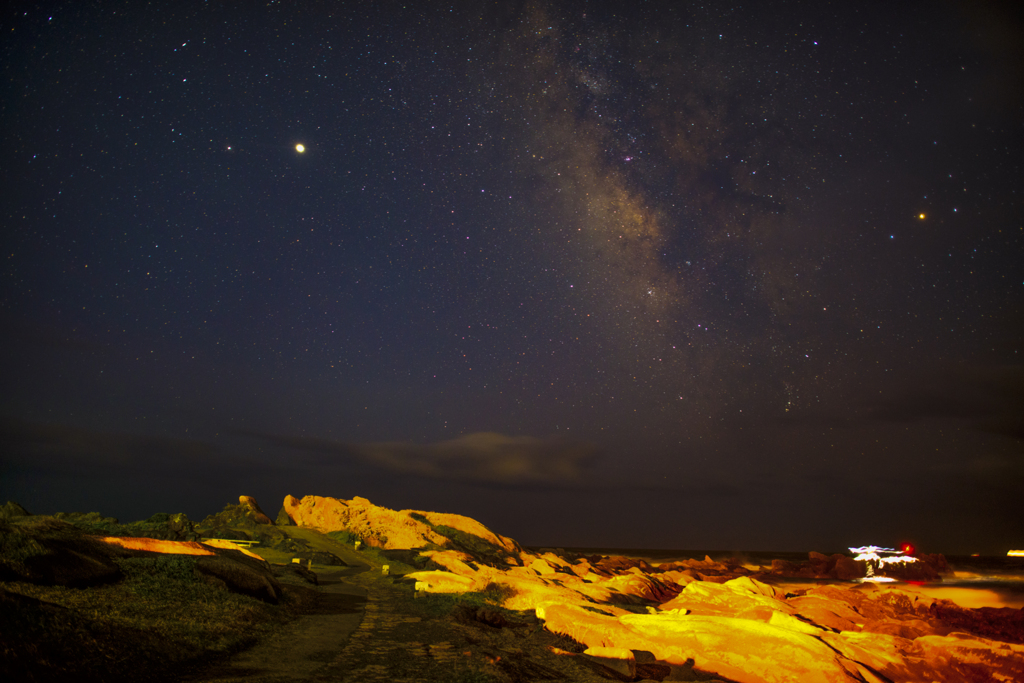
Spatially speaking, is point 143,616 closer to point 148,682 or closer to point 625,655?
point 148,682

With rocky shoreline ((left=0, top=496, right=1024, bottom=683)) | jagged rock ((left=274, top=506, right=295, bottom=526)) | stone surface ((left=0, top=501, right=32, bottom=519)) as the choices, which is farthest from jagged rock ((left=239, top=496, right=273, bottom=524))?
stone surface ((left=0, top=501, right=32, bottom=519))

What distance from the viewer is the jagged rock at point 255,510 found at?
44156 mm

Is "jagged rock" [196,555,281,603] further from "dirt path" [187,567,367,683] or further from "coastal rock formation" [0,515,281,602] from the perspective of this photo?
"dirt path" [187,567,367,683]

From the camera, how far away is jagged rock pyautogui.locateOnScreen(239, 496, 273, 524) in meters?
44.2

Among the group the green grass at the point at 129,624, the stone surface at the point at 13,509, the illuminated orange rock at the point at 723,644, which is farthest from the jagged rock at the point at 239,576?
the stone surface at the point at 13,509

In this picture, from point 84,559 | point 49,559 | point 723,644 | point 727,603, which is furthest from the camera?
point 727,603

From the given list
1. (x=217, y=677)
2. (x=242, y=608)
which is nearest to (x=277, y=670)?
(x=217, y=677)

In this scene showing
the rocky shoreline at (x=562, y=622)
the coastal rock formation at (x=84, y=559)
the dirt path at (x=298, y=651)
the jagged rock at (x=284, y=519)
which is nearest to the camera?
the dirt path at (x=298, y=651)

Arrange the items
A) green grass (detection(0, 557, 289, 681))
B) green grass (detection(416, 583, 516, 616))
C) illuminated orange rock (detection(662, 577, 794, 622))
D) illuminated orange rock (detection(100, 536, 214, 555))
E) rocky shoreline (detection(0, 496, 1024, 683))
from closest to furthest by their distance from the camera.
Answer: green grass (detection(0, 557, 289, 681)) < rocky shoreline (detection(0, 496, 1024, 683)) < illuminated orange rock (detection(100, 536, 214, 555)) < green grass (detection(416, 583, 516, 616)) < illuminated orange rock (detection(662, 577, 794, 622))

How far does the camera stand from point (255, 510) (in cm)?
4541

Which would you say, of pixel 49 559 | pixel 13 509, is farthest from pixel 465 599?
pixel 13 509

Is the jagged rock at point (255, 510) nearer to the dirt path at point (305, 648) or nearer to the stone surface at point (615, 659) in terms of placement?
the dirt path at point (305, 648)

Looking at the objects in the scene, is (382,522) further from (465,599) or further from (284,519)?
(465,599)

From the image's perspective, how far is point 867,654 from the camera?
17.2m
